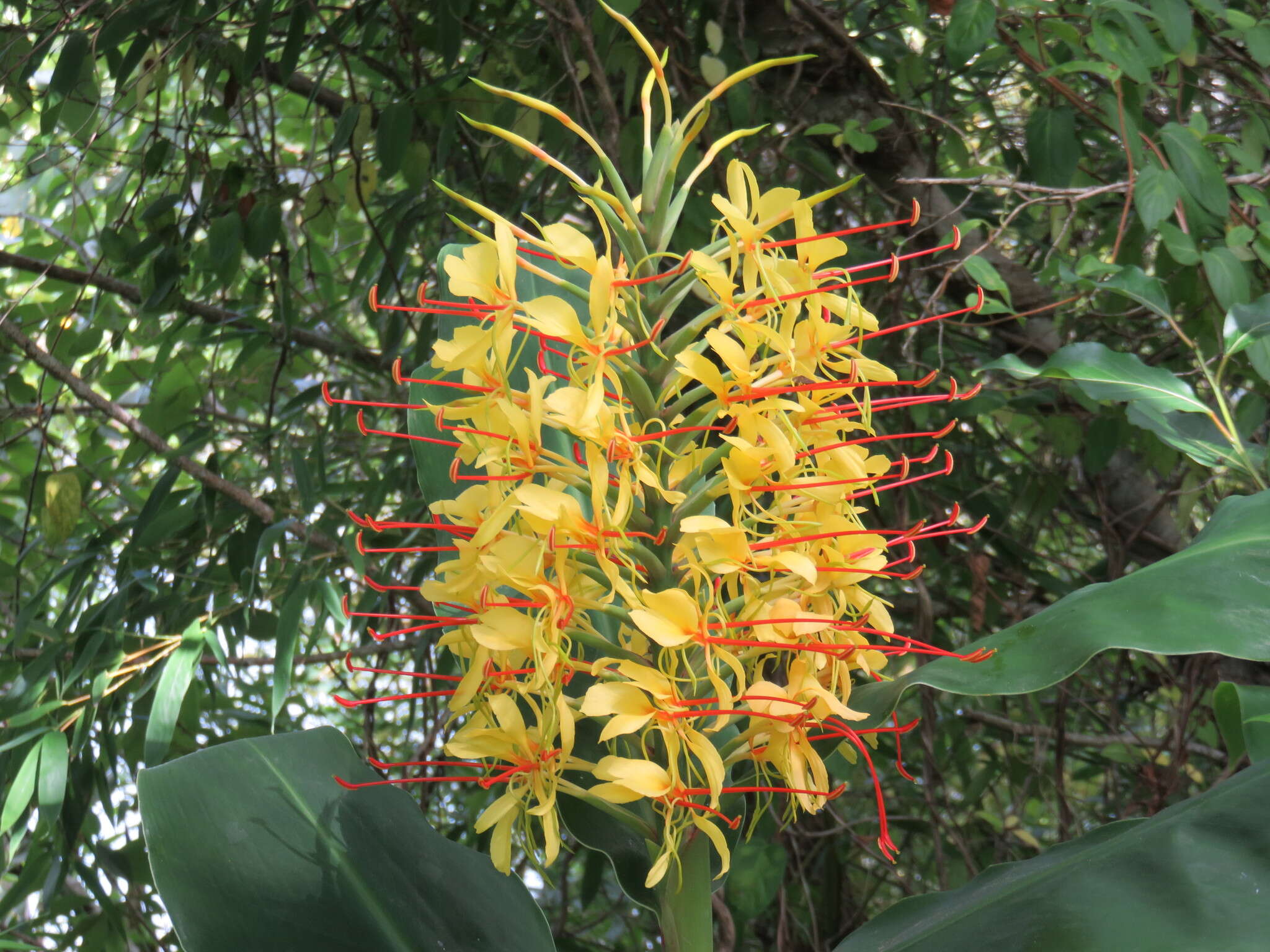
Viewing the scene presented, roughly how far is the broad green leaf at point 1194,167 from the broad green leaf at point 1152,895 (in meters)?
0.75

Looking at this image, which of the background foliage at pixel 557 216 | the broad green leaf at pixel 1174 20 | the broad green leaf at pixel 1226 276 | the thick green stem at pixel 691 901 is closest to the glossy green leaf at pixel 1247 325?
the background foliage at pixel 557 216

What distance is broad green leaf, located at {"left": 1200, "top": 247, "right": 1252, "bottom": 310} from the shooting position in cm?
114

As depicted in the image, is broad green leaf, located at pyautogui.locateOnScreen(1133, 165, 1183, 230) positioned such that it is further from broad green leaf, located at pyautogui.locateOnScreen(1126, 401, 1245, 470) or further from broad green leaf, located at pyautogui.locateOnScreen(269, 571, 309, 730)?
broad green leaf, located at pyautogui.locateOnScreen(269, 571, 309, 730)

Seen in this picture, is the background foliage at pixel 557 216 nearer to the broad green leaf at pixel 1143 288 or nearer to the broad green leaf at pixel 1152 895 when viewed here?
the broad green leaf at pixel 1143 288

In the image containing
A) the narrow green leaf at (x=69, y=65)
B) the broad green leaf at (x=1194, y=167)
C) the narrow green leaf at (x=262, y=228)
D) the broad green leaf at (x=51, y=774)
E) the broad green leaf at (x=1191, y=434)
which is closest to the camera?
the broad green leaf at (x=1191, y=434)

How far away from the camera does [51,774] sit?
1.10 meters

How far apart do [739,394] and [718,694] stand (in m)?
0.18

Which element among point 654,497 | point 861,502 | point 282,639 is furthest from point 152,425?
point 654,497

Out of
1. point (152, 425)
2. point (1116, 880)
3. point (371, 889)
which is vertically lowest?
point (1116, 880)

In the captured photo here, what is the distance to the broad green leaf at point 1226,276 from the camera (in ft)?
3.75

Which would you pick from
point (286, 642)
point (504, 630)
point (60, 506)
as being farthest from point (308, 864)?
point (60, 506)

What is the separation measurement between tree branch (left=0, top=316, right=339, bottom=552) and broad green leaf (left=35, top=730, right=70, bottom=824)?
36 cm

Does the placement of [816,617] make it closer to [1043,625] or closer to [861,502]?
[1043,625]

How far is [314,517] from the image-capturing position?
6.25 ft
